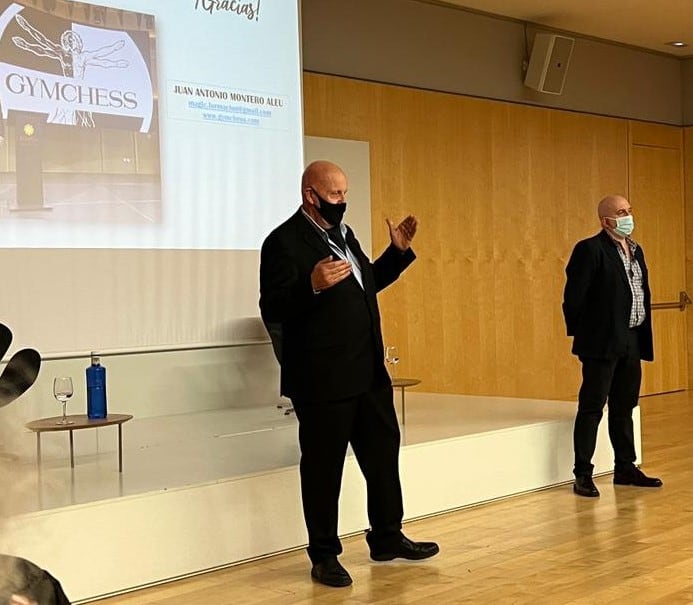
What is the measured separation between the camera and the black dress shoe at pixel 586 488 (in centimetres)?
520

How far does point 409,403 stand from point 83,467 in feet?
8.79

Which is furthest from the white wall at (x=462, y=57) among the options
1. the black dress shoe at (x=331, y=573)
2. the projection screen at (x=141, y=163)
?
the black dress shoe at (x=331, y=573)

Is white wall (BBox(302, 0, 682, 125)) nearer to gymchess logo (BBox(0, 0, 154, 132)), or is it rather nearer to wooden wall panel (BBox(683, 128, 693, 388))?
wooden wall panel (BBox(683, 128, 693, 388))

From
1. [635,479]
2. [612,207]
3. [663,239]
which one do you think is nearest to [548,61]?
[663,239]

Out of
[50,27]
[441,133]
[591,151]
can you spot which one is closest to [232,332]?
[50,27]

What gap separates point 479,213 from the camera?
28.9ft

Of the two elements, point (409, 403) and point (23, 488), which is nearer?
point (23, 488)

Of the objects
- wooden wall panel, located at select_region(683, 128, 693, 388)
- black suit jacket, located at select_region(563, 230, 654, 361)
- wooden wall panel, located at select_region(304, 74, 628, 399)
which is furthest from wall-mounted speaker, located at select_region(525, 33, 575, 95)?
black suit jacket, located at select_region(563, 230, 654, 361)

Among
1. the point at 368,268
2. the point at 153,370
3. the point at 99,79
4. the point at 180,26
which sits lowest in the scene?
the point at 153,370

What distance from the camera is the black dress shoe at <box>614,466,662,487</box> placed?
5.38m

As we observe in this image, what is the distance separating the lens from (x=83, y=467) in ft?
14.5

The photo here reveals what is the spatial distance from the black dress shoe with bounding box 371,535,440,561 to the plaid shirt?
184cm

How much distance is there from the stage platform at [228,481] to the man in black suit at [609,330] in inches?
11.1

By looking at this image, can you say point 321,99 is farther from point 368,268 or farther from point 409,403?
point 368,268
